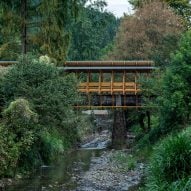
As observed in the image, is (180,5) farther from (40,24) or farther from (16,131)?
(16,131)

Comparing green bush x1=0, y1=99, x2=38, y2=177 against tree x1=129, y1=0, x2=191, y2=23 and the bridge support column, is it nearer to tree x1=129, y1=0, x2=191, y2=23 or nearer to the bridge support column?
the bridge support column

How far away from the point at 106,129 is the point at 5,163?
32.6 metres

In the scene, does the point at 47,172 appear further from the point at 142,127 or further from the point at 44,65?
the point at 142,127

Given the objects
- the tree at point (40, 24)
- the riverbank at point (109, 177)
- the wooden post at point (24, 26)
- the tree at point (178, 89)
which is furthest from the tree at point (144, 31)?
the riverbank at point (109, 177)

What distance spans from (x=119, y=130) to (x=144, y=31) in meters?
10.4

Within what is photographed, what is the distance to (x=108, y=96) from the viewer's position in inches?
1334

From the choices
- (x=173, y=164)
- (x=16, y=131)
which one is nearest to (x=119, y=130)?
(x=16, y=131)

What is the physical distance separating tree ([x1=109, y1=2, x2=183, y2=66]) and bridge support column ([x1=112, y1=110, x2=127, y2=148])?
25.1 feet

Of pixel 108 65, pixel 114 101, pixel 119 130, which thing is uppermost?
pixel 108 65

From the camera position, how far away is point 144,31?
42.2m

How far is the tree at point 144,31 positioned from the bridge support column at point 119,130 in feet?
25.1

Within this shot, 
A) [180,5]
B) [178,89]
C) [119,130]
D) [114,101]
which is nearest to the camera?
[178,89]

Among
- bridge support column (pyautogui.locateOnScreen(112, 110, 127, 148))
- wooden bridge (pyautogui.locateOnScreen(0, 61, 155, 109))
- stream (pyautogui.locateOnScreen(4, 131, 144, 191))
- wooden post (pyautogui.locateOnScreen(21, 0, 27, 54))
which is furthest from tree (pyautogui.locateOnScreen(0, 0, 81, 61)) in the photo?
stream (pyautogui.locateOnScreen(4, 131, 144, 191))

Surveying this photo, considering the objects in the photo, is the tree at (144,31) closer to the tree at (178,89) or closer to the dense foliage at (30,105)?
the tree at (178,89)
